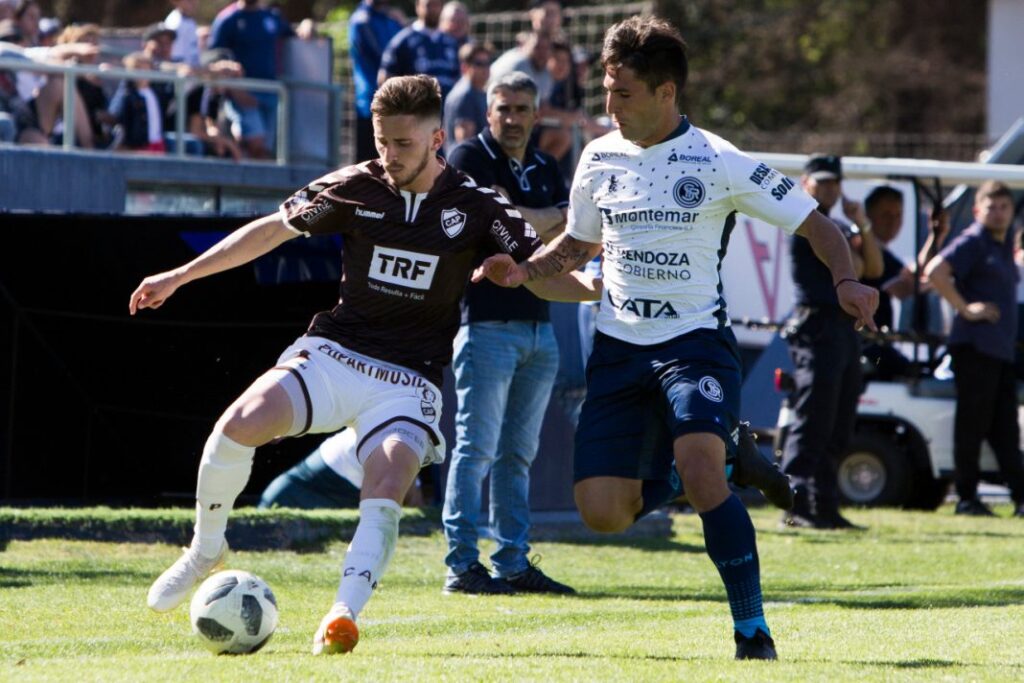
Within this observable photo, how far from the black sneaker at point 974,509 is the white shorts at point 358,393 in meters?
7.53

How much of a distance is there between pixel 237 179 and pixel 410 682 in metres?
11.0

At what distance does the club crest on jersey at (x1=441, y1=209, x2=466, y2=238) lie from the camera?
6.75 metres

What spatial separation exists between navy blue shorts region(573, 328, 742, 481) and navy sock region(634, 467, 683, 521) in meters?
0.04

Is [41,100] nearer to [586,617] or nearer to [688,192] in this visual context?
[586,617]

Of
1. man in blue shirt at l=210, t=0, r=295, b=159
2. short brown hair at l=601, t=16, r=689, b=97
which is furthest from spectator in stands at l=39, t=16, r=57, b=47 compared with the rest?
short brown hair at l=601, t=16, r=689, b=97

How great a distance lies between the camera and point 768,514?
1302cm

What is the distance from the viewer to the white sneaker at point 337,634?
588 cm

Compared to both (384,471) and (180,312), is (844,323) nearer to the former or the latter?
(180,312)

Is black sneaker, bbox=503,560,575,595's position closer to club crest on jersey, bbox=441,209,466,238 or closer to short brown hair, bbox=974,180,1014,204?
club crest on jersey, bbox=441,209,466,238

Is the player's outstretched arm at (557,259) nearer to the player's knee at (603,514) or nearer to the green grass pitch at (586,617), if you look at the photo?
the player's knee at (603,514)

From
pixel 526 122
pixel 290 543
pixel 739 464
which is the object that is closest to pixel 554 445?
pixel 290 543

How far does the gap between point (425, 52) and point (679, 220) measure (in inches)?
371

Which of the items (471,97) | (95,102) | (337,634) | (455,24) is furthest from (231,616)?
(455,24)

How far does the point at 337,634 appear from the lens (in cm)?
588
